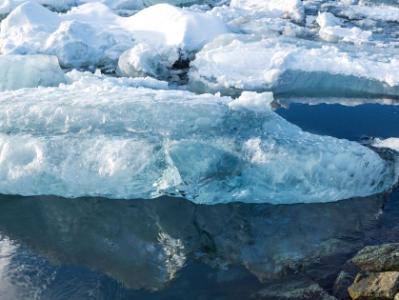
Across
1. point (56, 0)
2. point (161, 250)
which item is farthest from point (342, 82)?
point (56, 0)

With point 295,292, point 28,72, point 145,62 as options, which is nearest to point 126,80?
point 145,62

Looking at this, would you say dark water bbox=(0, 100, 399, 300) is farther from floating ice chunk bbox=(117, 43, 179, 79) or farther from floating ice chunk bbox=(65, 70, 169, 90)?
floating ice chunk bbox=(117, 43, 179, 79)

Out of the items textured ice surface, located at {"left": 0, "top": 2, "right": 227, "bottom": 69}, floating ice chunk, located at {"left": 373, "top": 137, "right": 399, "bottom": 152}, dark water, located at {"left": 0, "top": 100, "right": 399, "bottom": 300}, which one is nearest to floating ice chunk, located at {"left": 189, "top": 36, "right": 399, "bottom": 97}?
textured ice surface, located at {"left": 0, "top": 2, "right": 227, "bottom": 69}

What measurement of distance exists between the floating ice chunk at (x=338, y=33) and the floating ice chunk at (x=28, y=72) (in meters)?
4.27

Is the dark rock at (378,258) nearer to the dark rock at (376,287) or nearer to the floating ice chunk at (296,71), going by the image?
the dark rock at (376,287)

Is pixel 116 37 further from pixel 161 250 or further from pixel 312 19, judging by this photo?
pixel 161 250

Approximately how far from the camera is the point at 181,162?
4.73 metres

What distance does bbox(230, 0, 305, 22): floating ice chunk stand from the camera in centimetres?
1038

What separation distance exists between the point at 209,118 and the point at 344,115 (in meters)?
2.03

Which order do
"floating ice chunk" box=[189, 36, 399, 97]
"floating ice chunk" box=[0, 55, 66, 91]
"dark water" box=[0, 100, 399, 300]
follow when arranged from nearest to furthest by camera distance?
"dark water" box=[0, 100, 399, 300] < "floating ice chunk" box=[0, 55, 66, 91] < "floating ice chunk" box=[189, 36, 399, 97]

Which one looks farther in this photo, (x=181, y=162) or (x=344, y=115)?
(x=344, y=115)

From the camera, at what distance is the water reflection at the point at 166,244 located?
3963 mm

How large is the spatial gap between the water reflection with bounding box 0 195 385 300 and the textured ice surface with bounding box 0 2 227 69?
342 centimetres

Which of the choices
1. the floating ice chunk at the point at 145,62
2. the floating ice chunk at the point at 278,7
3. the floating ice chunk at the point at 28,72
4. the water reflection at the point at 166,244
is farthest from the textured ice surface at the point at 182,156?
the floating ice chunk at the point at 278,7
